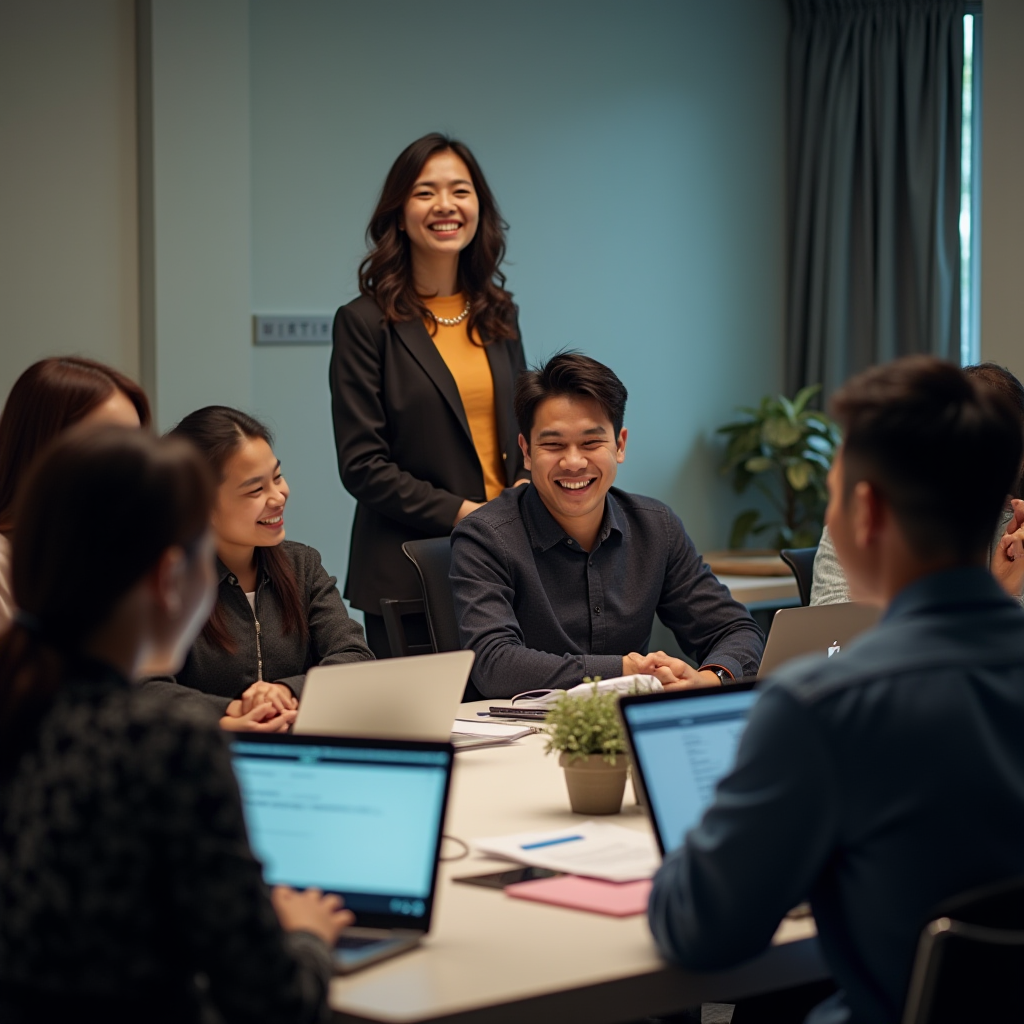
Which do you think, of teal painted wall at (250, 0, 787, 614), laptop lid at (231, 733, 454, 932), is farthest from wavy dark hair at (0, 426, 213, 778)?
teal painted wall at (250, 0, 787, 614)

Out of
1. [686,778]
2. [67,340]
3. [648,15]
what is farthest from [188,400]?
[686,778]

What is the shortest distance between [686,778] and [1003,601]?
1.43ft

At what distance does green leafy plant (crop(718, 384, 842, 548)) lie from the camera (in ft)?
19.5

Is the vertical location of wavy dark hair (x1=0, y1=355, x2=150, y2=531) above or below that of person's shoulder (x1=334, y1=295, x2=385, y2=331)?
below

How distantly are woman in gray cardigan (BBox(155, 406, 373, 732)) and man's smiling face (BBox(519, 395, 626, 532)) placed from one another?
504 millimetres

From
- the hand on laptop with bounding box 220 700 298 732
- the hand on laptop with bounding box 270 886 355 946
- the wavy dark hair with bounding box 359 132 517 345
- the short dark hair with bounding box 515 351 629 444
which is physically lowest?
the hand on laptop with bounding box 220 700 298 732

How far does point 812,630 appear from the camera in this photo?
238cm

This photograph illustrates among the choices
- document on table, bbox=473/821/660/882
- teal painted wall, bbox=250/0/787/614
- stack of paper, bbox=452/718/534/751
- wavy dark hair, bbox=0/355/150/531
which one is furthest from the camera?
teal painted wall, bbox=250/0/787/614

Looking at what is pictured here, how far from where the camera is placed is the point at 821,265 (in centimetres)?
633

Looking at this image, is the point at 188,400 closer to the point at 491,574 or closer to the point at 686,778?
the point at 491,574

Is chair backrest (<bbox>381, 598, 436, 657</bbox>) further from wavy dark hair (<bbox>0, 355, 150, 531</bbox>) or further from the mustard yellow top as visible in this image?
wavy dark hair (<bbox>0, 355, 150, 531</bbox>)

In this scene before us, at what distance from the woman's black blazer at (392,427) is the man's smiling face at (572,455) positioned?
0.50 m

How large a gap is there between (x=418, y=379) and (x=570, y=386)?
623 mm

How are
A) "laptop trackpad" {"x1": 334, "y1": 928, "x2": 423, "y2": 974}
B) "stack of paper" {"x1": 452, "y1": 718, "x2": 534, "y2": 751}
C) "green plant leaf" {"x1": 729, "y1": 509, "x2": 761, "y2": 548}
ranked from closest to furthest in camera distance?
"laptop trackpad" {"x1": 334, "y1": 928, "x2": 423, "y2": 974} → "stack of paper" {"x1": 452, "y1": 718, "x2": 534, "y2": 751} → "green plant leaf" {"x1": 729, "y1": 509, "x2": 761, "y2": 548}
